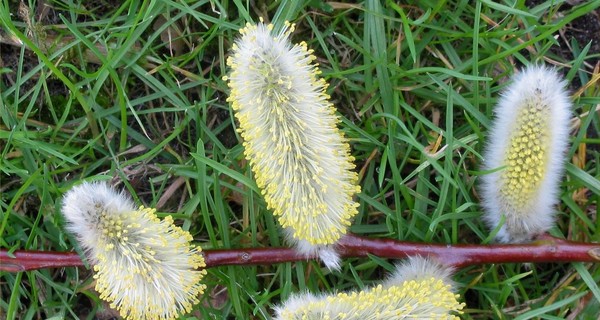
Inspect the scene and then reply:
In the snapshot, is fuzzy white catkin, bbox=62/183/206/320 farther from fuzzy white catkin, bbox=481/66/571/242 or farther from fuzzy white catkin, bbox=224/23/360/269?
fuzzy white catkin, bbox=481/66/571/242

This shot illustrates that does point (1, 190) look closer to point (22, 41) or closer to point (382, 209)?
point (22, 41)

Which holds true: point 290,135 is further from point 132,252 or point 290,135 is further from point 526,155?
point 526,155

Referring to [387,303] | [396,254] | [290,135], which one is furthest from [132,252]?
[396,254]

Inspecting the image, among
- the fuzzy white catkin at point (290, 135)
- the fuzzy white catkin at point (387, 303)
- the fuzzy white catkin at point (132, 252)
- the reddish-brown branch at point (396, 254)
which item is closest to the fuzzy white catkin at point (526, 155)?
the reddish-brown branch at point (396, 254)

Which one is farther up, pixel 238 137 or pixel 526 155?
pixel 526 155

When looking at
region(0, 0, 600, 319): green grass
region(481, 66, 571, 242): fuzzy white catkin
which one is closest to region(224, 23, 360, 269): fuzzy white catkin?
region(0, 0, 600, 319): green grass

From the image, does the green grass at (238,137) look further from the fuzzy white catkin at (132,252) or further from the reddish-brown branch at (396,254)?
the fuzzy white catkin at (132,252)
